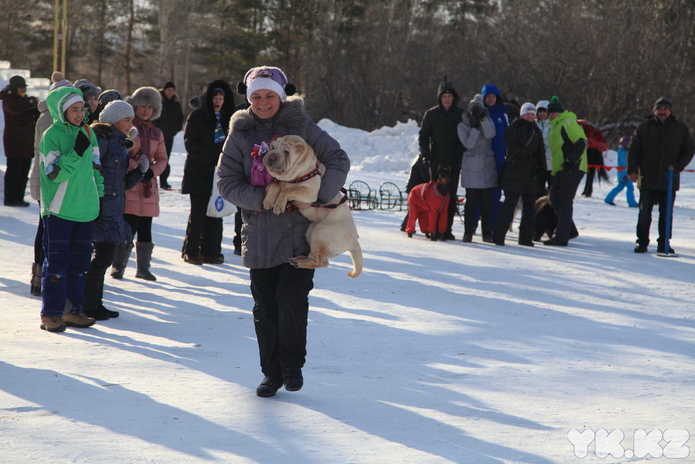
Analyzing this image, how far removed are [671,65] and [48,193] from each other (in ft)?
89.4

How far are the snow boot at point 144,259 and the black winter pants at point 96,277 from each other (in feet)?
4.89

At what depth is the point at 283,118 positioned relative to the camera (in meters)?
4.20

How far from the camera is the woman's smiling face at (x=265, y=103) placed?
4156 millimetres

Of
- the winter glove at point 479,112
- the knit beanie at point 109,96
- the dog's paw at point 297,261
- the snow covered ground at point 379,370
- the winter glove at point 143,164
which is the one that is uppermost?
the winter glove at point 479,112

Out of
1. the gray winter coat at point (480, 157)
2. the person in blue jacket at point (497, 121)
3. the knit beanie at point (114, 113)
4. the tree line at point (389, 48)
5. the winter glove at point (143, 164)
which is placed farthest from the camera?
the tree line at point (389, 48)

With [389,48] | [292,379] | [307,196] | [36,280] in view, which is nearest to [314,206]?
[307,196]

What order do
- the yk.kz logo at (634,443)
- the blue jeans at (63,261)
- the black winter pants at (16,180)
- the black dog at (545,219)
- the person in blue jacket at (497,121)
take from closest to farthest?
the yk.kz logo at (634,443), the blue jeans at (63,261), the person in blue jacket at (497,121), the black dog at (545,219), the black winter pants at (16,180)

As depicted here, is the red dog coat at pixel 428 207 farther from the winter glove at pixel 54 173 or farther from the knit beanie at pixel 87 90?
the winter glove at pixel 54 173

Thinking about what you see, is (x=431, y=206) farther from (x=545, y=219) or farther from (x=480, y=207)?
(x=545, y=219)

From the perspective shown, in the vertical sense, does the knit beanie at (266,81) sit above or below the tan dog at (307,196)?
above

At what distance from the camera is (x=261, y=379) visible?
463cm

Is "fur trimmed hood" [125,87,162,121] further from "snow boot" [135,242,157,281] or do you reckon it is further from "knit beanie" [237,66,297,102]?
"knit beanie" [237,66,297,102]

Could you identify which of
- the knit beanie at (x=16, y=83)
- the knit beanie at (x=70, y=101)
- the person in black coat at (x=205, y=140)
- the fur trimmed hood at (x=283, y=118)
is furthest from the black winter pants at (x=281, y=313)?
the knit beanie at (x=16, y=83)

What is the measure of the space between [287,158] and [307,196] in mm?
209
